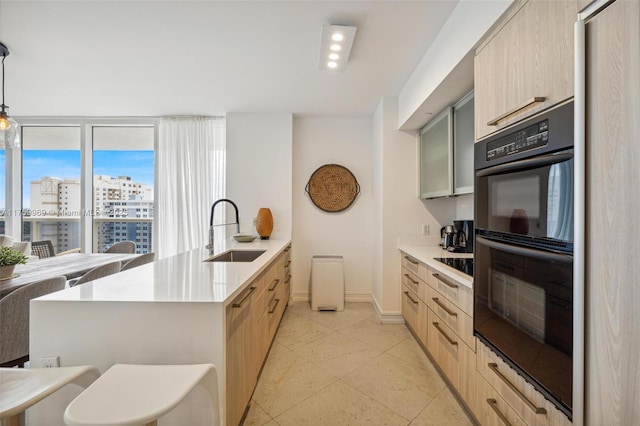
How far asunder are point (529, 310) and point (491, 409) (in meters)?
0.64

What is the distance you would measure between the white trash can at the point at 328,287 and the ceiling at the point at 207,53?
6.74 ft

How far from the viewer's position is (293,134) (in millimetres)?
3971

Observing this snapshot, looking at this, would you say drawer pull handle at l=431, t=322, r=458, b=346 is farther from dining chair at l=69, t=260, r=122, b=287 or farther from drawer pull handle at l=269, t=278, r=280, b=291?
dining chair at l=69, t=260, r=122, b=287

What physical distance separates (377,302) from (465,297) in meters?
1.87

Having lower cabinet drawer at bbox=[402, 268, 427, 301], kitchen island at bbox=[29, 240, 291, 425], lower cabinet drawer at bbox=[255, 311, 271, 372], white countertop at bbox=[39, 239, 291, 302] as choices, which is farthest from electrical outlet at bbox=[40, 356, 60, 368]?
lower cabinet drawer at bbox=[402, 268, 427, 301]

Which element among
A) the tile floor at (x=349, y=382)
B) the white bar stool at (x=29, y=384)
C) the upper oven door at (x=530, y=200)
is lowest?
the tile floor at (x=349, y=382)

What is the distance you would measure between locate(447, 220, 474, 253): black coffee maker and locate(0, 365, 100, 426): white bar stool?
2.75 m

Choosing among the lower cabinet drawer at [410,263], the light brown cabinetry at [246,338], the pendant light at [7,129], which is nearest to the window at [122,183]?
the pendant light at [7,129]

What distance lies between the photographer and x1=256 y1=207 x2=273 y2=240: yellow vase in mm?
3582

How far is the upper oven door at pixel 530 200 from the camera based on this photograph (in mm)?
932

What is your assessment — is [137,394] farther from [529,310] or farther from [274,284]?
[274,284]

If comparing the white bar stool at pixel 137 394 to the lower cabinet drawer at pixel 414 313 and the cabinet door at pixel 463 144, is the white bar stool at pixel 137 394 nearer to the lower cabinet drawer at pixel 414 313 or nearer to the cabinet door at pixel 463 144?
the lower cabinet drawer at pixel 414 313

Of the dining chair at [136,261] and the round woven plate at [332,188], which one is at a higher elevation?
the round woven plate at [332,188]

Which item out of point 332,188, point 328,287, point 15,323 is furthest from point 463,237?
point 15,323
